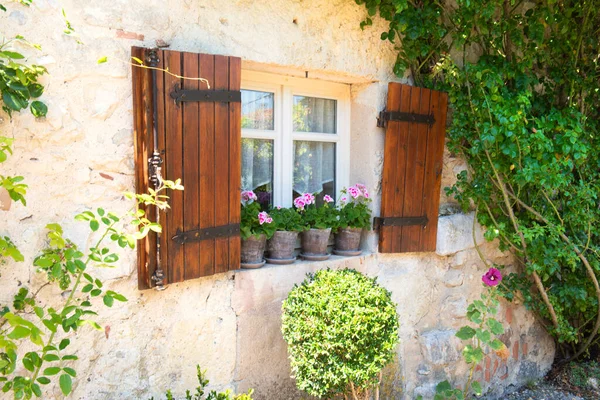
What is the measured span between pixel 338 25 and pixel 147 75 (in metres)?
1.33

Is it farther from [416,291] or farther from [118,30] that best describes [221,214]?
[416,291]

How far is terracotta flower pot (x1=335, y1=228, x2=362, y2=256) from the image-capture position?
338 centimetres

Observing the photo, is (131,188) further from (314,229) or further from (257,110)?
(314,229)

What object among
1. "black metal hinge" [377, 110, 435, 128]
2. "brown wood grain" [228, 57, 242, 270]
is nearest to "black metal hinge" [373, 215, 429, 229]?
"black metal hinge" [377, 110, 435, 128]

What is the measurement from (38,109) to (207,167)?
780 mm

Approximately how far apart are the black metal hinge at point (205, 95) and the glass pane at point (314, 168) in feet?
2.81

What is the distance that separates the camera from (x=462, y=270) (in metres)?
3.98

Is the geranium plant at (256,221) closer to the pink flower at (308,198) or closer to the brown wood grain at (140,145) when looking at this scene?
the pink flower at (308,198)

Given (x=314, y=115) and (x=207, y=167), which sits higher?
(x=314, y=115)

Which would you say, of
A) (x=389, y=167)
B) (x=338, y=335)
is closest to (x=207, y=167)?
(x=338, y=335)

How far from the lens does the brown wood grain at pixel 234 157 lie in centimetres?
270

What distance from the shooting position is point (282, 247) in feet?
10.2

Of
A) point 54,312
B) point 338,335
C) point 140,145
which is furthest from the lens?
point 338,335

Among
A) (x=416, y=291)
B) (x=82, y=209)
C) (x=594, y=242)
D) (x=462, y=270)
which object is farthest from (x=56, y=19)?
(x=594, y=242)
